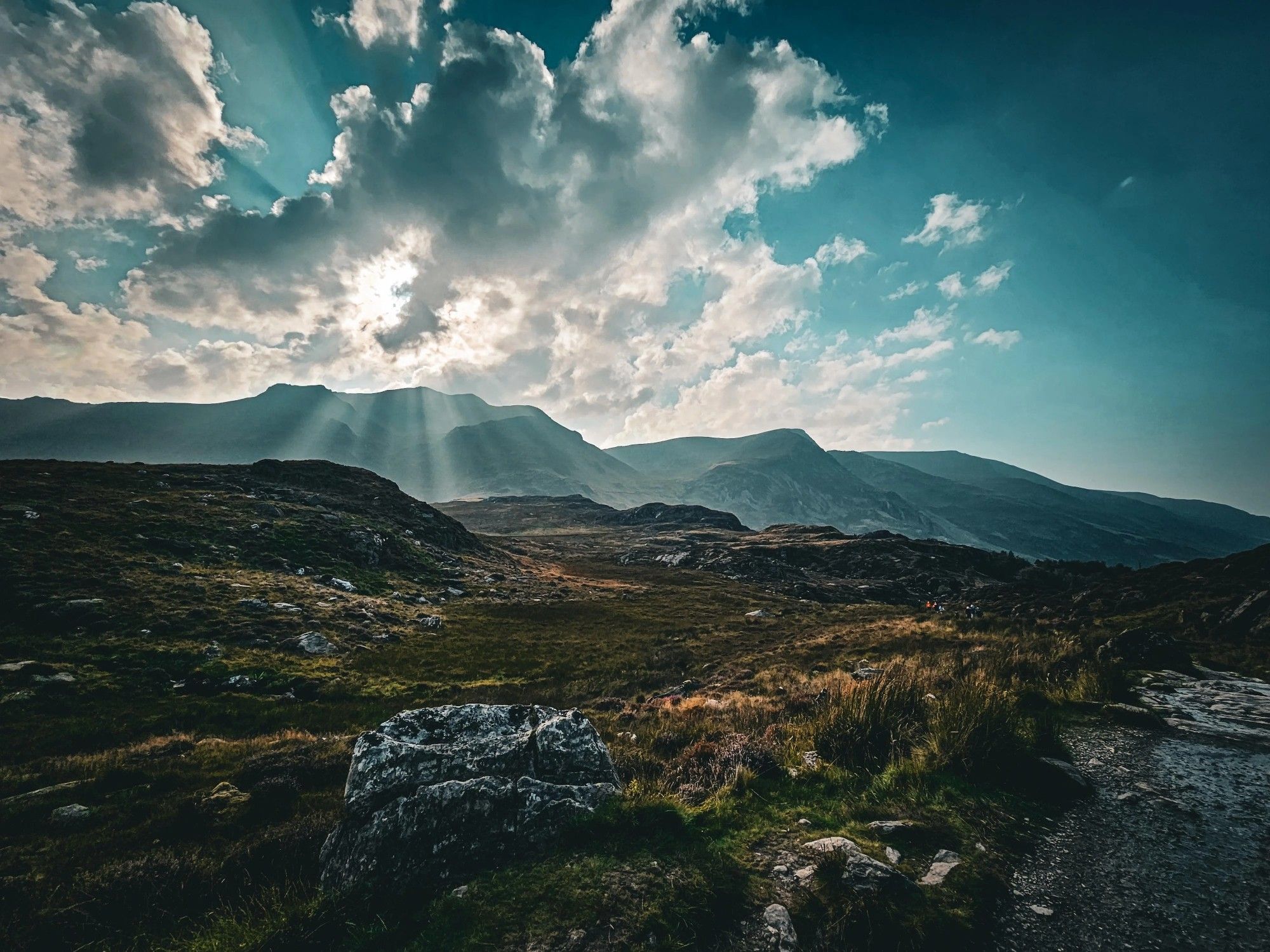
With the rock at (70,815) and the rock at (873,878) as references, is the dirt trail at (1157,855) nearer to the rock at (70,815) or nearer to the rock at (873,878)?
the rock at (873,878)

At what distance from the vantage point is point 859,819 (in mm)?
7215

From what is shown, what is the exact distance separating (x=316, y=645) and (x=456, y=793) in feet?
74.4

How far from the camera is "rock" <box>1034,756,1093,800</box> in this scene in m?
7.50

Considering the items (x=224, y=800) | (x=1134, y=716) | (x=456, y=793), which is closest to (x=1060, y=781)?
(x=1134, y=716)

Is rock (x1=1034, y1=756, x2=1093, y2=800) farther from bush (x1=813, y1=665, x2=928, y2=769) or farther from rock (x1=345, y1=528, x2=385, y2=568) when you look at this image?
rock (x1=345, y1=528, x2=385, y2=568)

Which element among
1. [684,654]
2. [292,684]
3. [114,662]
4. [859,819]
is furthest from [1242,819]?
[114,662]

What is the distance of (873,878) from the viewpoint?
550 cm

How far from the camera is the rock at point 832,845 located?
6172 millimetres

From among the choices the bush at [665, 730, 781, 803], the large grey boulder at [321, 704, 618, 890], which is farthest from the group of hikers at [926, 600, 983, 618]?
the large grey boulder at [321, 704, 618, 890]

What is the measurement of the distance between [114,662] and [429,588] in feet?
90.8

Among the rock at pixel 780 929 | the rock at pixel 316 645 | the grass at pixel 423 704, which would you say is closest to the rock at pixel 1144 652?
the grass at pixel 423 704

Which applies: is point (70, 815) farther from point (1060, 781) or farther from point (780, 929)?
point (1060, 781)

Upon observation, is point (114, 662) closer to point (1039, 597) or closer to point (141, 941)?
point (141, 941)

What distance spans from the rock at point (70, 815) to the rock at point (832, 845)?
13783 millimetres
